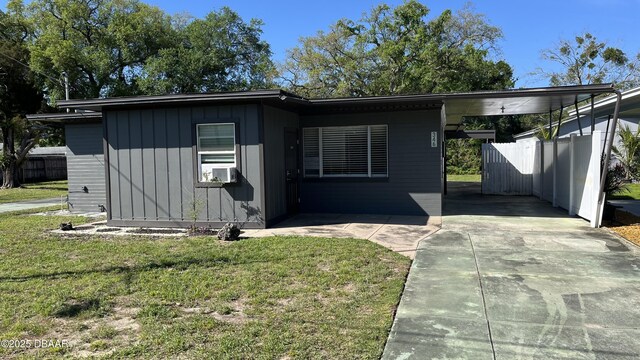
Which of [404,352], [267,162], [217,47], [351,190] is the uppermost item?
[217,47]

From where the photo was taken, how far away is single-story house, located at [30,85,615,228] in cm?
869

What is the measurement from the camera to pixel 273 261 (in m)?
6.01

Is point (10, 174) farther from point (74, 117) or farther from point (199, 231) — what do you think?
point (199, 231)

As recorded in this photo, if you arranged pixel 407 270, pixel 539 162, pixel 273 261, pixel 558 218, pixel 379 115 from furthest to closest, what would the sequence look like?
pixel 539 162 < pixel 379 115 < pixel 558 218 < pixel 273 261 < pixel 407 270

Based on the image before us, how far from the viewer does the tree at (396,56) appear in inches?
1100

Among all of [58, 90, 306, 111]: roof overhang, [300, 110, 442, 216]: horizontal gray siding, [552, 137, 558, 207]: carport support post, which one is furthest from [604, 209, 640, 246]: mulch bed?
[58, 90, 306, 111]: roof overhang

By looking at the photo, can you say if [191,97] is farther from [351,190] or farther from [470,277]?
[470,277]

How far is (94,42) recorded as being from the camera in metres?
23.7

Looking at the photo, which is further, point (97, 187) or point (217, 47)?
point (217, 47)

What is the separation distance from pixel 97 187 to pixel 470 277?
10.3 metres

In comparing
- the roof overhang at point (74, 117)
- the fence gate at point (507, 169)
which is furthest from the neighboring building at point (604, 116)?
the roof overhang at point (74, 117)

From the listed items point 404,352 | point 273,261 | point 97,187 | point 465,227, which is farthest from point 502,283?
point 97,187

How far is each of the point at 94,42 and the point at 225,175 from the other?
19.8 m

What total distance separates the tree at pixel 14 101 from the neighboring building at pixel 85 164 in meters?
13.0
